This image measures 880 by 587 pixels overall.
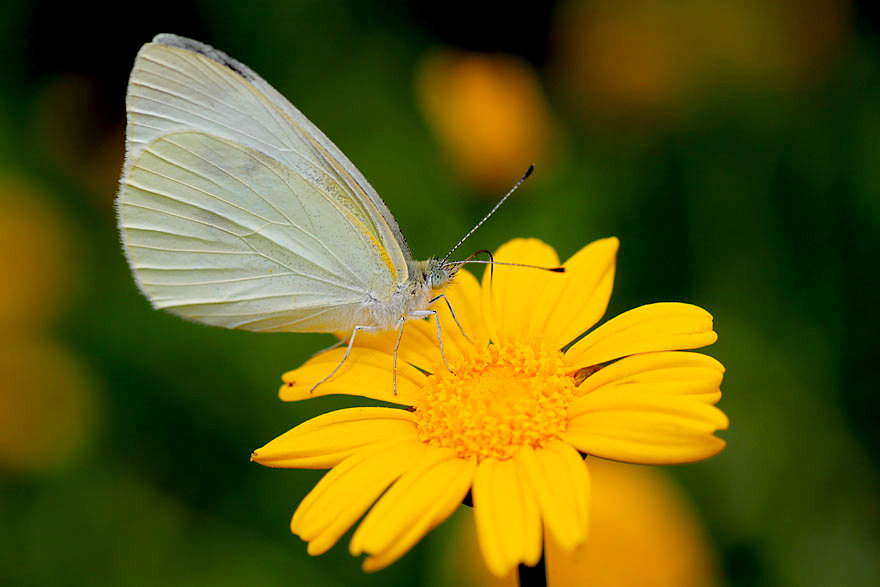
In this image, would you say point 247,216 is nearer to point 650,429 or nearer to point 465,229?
point 465,229

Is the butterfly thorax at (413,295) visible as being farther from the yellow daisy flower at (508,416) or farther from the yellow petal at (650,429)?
the yellow petal at (650,429)

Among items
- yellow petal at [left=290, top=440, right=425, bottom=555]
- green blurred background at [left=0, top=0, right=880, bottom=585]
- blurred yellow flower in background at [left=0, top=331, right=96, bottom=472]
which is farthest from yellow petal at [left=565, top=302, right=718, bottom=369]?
blurred yellow flower in background at [left=0, top=331, right=96, bottom=472]

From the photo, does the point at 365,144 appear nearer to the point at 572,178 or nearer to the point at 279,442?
the point at 572,178

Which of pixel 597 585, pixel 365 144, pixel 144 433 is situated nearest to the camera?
pixel 597 585

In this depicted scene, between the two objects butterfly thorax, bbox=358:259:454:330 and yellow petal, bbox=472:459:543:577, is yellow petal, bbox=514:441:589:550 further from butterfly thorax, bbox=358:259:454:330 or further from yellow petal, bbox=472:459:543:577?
butterfly thorax, bbox=358:259:454:330

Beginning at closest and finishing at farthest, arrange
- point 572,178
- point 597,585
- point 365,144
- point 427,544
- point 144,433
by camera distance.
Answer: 1. point 597,585
2. point 427,544
3. point 144,433
4. point 572,178
5. point 365,144

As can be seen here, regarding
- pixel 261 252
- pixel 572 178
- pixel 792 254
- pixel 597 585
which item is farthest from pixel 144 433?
pixel 792 254

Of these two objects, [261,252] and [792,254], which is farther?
[792,254]
